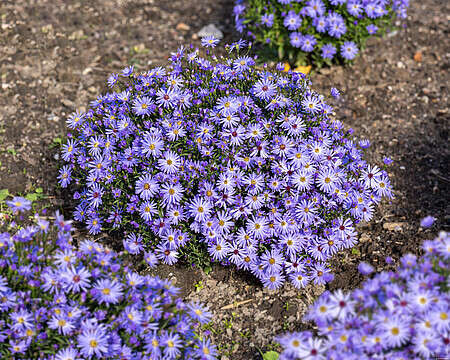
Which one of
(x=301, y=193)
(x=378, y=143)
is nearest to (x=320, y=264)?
(x=301, y=193)

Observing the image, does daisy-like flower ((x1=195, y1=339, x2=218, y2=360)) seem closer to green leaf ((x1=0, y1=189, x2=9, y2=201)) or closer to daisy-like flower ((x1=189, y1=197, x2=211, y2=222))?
daisy-like flower ((x1=189, y1=197, x2=211, y2=222))

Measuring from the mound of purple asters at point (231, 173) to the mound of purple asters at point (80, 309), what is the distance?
74 cm

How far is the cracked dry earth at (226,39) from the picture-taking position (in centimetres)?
388

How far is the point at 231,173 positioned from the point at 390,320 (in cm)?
149

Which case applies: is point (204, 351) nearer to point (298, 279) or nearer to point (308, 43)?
point (298, 279)

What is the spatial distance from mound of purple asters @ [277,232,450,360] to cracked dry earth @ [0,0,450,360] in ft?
4.10

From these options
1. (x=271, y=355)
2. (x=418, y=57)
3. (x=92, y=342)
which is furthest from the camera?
(x=418, y=57)

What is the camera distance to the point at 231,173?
3.43 m

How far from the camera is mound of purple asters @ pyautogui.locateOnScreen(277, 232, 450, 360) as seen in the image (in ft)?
7.61

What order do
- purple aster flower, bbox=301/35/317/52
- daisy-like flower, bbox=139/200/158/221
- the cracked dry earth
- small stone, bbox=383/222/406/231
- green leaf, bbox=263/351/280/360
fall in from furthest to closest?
purple aster flower, bbox=301/35/317/52 → small stone, bbox=383/222/406/231 → the cracked dry earth → daisy-like flower, bbox=139/200/158/221 → green leaf, bbox=263/351/280/360

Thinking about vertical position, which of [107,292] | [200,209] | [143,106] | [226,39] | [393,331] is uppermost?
[226,39]

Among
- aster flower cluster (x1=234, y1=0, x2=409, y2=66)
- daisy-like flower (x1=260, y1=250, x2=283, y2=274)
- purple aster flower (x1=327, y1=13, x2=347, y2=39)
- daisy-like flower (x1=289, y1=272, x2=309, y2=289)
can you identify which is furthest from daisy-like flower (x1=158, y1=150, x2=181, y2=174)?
purple aster flower (x1=327, y1=13, x2=347, y2=39)

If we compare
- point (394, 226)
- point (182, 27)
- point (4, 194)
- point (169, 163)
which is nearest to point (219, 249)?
point (169, 163)

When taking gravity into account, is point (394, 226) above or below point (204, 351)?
above
